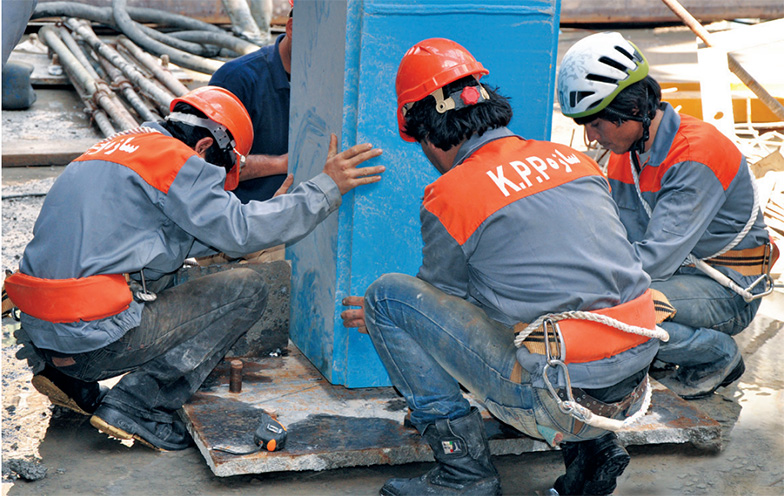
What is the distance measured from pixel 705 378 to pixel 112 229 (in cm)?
239

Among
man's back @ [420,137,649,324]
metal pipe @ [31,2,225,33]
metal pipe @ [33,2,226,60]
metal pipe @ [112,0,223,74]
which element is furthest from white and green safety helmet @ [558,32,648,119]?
metal pipe @ [31,2,225,33]

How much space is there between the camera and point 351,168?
3.03m

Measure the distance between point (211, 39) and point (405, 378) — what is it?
7179 millimetres

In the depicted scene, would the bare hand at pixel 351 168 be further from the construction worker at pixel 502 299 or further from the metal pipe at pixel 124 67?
the metal pipe at pixel 124 67

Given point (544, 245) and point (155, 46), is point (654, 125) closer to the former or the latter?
point (544, 245)

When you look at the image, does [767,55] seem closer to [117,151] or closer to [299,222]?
[299,222]

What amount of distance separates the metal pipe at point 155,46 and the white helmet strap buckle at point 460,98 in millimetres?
6068

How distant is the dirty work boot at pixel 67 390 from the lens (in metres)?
3.10

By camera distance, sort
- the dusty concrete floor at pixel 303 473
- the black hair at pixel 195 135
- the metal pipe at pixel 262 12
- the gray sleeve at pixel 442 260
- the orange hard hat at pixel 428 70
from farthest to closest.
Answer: the metal pipe at pixel 262 12 → the black hair at pixel 195 135 → the dusty concrete floor at pixel 303 473 → the orange hard hat at pixel 428 70 → the gray sleeve at pixel 442 260

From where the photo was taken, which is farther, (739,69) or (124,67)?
(124,67)

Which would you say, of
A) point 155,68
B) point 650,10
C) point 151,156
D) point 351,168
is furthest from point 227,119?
point 650,10

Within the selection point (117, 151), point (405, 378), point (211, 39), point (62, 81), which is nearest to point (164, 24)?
point (211, 39)

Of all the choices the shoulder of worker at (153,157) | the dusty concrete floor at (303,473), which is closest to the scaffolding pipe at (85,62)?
the dusty concrete floor at (303,473)

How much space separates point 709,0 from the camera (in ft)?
40.8
